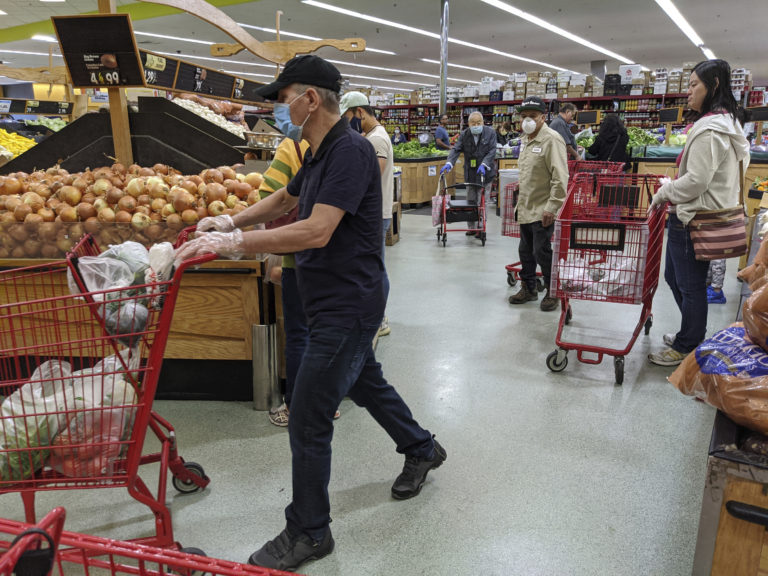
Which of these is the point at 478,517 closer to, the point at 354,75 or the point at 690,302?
the point at 690,302

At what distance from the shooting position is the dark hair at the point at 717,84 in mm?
3105

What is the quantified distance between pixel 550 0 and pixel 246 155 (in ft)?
38.3

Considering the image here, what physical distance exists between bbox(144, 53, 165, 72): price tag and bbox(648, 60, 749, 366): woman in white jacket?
129 inches

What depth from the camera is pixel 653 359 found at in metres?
3.67

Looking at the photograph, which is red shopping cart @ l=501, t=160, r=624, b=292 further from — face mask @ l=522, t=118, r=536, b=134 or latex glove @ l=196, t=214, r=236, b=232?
latex glove @ l=196, t=214, r=236, b=232

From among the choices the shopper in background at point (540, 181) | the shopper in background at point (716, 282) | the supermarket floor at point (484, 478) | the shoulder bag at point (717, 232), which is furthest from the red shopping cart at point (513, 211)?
the shoulder bag at point (717, 232)

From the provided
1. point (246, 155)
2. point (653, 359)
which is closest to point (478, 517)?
point (653, 359)

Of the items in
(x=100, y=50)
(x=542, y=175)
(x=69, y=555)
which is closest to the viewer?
(x=69, y=555)

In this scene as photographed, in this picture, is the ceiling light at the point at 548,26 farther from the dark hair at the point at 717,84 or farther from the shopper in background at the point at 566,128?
the dark hair at the point at 717,84

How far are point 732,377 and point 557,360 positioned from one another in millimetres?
2018

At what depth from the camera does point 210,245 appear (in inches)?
64.8

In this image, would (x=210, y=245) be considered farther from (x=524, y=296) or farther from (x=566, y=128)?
(x=566, y=128)

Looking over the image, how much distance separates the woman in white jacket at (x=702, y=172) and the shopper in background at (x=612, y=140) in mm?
5565

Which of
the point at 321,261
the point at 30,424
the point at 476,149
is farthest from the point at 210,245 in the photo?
the point at 476,149
